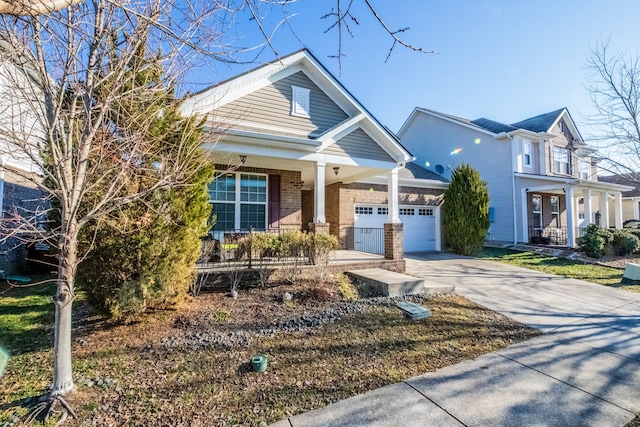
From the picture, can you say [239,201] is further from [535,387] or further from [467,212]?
[467,212]

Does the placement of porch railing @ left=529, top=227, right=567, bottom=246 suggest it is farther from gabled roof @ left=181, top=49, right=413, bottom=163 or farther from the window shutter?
the window shutter

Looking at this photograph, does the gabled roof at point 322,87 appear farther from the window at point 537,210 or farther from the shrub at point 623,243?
the window at point 537,210

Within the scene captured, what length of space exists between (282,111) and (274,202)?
3.02m

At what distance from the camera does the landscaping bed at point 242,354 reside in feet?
10.5

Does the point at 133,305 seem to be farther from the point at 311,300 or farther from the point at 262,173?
the point at 262,173

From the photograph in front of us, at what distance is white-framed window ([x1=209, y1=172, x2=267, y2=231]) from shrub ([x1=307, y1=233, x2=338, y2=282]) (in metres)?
3.11

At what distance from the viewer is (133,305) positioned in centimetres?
477

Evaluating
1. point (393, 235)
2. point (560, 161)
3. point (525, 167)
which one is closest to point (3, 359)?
point (393, 235)

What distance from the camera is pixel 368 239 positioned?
538 inches

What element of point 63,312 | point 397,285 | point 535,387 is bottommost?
point 535,387

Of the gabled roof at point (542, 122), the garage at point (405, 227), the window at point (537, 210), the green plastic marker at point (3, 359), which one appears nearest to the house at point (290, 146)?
the garage at point (405, 227)

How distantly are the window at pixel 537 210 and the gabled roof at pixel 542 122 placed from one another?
4032mm

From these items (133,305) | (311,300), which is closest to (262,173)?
(311,300)

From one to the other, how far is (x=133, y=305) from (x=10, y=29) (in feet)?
11.8
